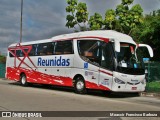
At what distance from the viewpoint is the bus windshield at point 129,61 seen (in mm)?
18406

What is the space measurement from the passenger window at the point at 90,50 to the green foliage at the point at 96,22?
1222 centimetres

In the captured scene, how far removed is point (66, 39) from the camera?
21875 mm

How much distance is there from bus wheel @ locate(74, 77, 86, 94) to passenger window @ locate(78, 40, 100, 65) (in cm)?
128

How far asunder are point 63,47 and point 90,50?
287cm

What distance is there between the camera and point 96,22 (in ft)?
108

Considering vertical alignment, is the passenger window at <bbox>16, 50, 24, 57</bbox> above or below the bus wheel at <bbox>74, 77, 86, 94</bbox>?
above

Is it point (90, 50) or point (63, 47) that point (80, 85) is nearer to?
point (90, 50)

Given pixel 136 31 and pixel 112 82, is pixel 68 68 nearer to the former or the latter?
pixel 112 82

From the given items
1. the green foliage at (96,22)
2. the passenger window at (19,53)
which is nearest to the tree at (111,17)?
the green foliage at (96,22)

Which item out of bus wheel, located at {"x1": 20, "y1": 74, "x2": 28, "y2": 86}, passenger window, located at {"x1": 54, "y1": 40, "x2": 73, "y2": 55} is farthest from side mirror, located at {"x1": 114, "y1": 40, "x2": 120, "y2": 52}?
bus wheel, located at {"x1": 20, "y1": 74, "x2": 28, "y2": 86}

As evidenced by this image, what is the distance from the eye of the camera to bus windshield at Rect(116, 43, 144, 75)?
18.4 m

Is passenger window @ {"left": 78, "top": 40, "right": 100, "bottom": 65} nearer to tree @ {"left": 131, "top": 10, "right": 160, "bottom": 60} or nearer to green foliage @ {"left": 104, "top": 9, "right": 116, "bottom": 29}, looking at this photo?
tree @ {"left": 131, "top": 10, "right": 160, "bottom": 60}

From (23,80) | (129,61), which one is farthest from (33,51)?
(129,61)

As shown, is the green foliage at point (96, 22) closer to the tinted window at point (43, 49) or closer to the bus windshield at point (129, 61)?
the tinted window at point (43, 49)
